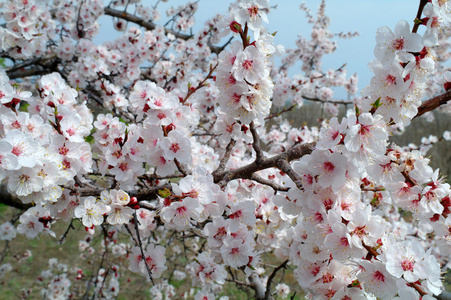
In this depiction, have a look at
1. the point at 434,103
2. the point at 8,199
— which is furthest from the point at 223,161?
the point at 8,199

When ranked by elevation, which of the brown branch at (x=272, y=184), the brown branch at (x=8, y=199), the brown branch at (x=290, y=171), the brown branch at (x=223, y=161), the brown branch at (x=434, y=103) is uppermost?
the brown branch at (x=434, y=103)

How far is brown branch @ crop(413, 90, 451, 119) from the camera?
120 centimetres

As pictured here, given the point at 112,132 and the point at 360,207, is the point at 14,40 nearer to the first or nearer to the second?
the point at 112,132

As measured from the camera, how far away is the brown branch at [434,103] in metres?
1.20

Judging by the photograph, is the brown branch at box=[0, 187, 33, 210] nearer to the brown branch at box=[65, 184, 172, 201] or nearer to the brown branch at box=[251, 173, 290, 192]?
the brown branch at box=[65, 184, 172, 201]

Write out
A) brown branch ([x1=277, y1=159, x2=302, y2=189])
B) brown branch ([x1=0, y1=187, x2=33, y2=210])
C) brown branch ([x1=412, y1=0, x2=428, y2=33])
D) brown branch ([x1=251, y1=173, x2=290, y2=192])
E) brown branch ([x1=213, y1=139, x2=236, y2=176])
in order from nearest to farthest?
1. brown branch ([x1=412, y1=0, x2=428, y2=33])
2. brown branch ([x1=277, y1=159, x2=302, y2=189])
3. brown branch ([x1=251, y1=173, x2=290, y2=192])
4. brown branch ([x1=213, y1=139, x2=236, y2=176])
5. brown branch ([x1=0, y1=187, x2=33, y2=210])

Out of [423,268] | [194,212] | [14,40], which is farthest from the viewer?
[14,40]

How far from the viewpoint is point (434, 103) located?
1223 millimetres

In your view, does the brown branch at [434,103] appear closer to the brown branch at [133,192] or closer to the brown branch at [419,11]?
the brown branch at [419,11]

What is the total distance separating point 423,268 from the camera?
3.40 ft

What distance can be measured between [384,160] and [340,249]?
395 millimetres

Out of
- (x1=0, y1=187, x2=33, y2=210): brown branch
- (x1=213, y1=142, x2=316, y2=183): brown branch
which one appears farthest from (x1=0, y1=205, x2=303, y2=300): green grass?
(x1=213, y1=142, x2=316, y2=183): brown branch

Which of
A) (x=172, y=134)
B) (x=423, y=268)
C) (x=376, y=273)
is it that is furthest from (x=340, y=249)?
(x=172, y=134)

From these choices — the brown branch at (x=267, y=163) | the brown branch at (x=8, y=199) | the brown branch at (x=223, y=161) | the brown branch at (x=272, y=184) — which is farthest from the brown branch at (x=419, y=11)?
the brown branch at (x=8, y=199)
